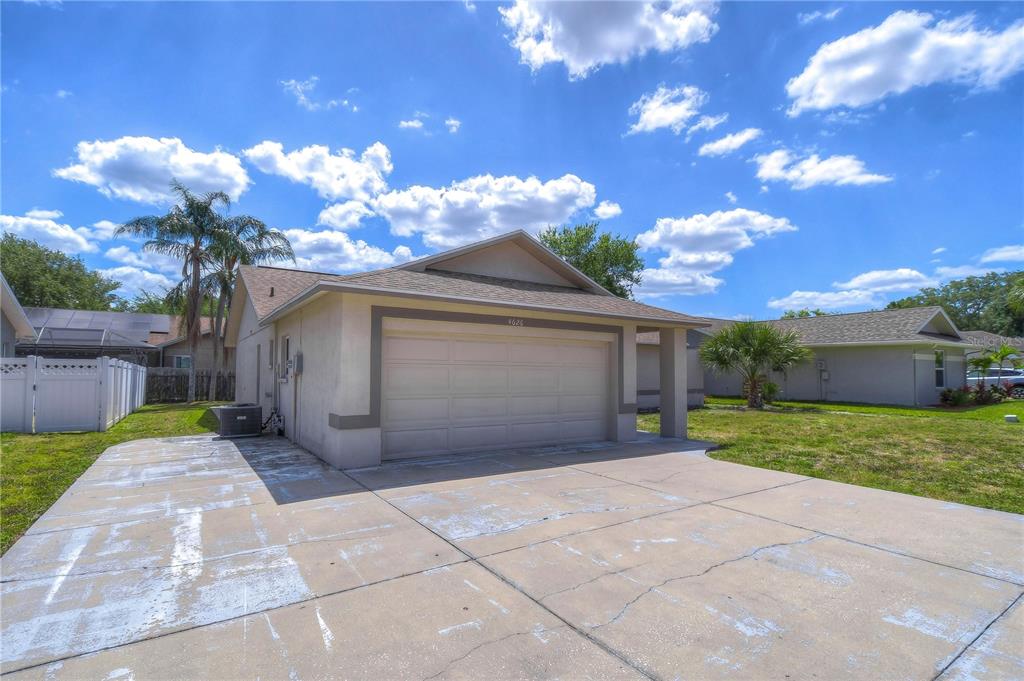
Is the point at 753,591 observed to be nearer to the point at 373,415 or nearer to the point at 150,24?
the point at 373,415

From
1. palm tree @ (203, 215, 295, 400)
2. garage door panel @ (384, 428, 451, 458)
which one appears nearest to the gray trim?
garage door panel @ (384, 428, 451, 458)

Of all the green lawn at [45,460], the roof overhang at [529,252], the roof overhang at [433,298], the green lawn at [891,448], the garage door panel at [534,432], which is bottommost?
the green lawn at [891,448]

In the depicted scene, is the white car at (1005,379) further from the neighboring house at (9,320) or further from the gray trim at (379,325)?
the neighboring house at (9,320)

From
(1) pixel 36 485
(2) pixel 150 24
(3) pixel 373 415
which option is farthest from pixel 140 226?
(3) pixel 373 415

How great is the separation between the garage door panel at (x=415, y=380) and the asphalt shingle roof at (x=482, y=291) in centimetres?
146

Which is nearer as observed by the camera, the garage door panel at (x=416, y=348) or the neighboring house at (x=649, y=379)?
the garage door panel at (x=416, y=348)

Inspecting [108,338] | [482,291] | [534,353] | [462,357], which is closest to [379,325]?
[462,357]

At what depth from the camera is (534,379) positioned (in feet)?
32.0

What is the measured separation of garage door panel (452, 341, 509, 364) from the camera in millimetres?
8891

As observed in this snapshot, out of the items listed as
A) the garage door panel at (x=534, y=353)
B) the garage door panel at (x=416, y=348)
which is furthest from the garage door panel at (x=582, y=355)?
the garage door panel at (x=416, y=348)

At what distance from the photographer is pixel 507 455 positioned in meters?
8.70

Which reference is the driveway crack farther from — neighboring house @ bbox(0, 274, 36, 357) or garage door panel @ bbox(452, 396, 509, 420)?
neighboring house @ bbox(0, 274, 36, 357)

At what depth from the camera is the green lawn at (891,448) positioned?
6.91 meters

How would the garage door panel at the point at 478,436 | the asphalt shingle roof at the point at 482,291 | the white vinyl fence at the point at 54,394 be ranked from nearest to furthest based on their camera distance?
the asphalt shingle roof at the point at 482,291
the garage door panel at the point at 478,436
the white vinyl fence at the point at 54,394
